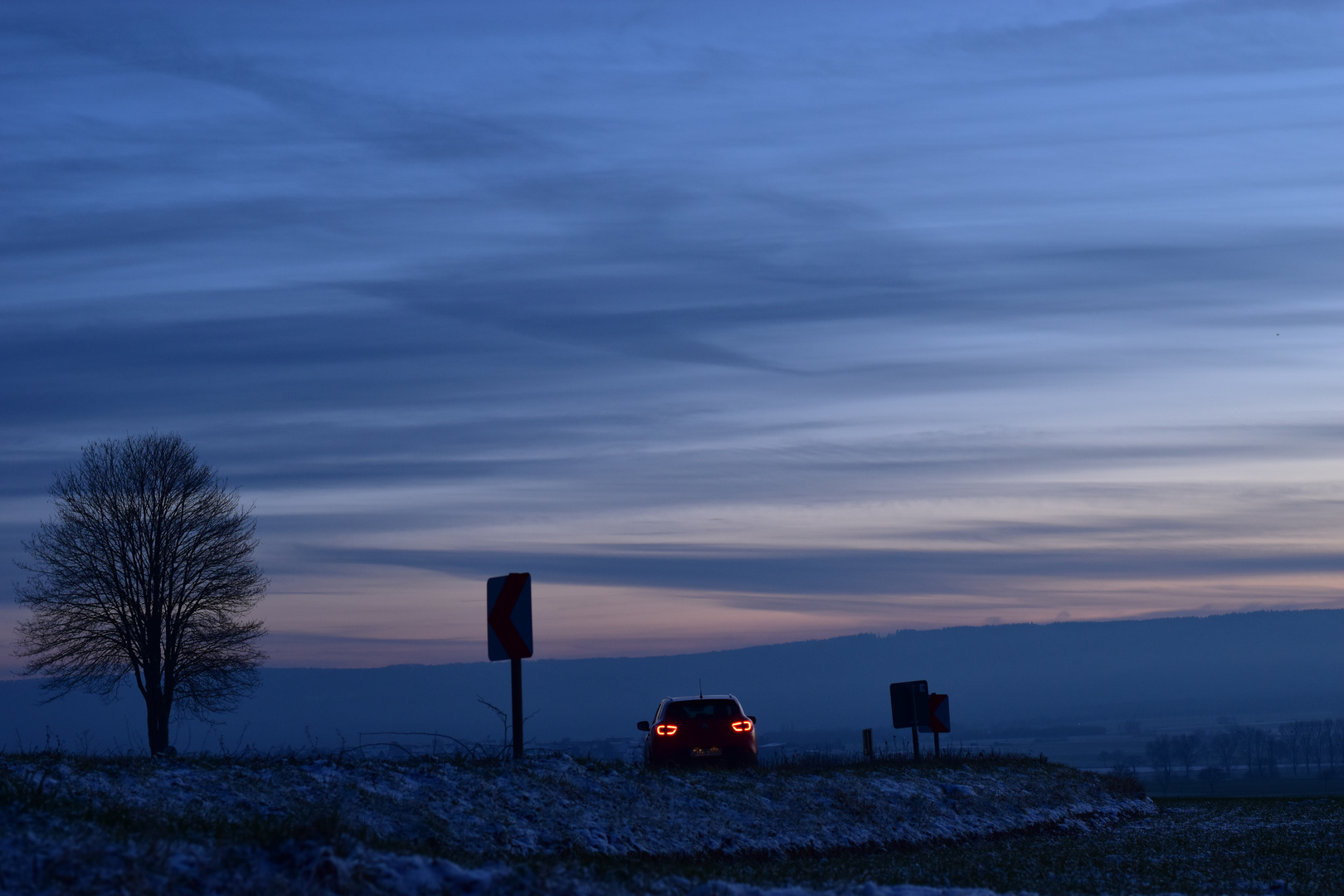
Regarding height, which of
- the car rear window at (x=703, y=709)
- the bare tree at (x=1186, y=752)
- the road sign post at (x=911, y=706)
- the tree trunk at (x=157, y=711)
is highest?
the car rear window at (x=703, y=709)

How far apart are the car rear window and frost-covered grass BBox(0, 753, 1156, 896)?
6.33 feet

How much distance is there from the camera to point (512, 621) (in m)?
16.4

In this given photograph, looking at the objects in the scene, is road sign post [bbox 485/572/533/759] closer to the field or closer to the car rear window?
the field

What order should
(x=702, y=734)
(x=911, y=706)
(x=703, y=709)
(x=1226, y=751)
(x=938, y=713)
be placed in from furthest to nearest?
(x=1226, y=751) < (x=938, y=713) < (x=911, y=706) < (x=703, y=709) < (x=702, y=734)

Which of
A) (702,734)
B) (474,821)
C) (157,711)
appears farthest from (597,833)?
(157,711)

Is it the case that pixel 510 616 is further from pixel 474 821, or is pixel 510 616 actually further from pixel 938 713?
pixel 938 713

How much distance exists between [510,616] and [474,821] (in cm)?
396

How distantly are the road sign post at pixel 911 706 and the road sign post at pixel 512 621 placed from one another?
43.0 feet

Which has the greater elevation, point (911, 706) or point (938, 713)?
point (911, 706)

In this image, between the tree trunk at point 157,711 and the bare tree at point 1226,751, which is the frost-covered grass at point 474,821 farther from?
the bare tree at point 1226,751

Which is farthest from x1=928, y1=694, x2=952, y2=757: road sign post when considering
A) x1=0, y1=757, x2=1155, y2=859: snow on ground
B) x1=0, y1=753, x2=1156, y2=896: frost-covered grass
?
x1=0, y1=757, x2=1155, y2=859: snow on ground

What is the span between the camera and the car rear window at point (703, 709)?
22.8 meters

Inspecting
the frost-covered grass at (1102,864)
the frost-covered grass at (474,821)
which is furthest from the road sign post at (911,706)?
the frost-covered grass at (1102,864)

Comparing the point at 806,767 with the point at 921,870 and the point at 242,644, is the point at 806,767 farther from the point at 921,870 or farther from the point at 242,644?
the point at 242,644
